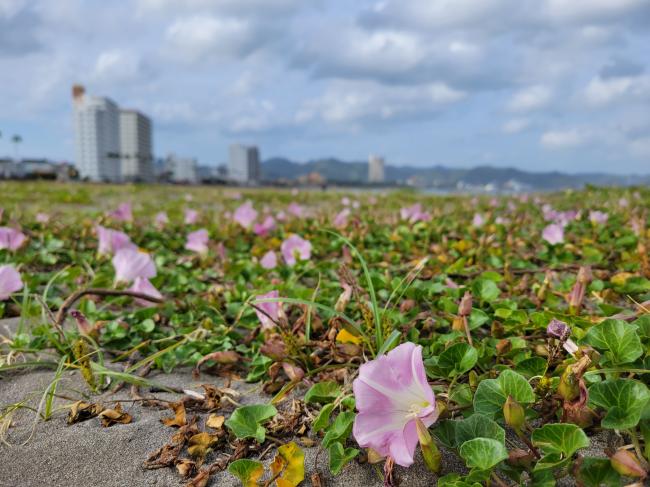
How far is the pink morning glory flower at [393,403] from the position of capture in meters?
0.96

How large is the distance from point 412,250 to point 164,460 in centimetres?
220

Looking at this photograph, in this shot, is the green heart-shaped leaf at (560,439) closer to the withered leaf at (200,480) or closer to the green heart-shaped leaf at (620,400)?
the green heart-shaped leaf at (620,400)

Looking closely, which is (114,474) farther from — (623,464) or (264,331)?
(623,464)

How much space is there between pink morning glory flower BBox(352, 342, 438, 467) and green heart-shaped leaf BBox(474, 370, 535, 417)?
0.50 ft

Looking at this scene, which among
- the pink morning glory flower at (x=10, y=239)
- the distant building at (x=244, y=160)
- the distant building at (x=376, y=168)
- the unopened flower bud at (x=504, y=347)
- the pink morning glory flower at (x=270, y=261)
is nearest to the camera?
the unopened flower bud at (x=504, y=347)

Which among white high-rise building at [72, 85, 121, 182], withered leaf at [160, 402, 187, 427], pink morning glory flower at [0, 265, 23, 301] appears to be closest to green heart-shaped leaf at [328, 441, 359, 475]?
withered leaf at [160, 402, 187, 427]

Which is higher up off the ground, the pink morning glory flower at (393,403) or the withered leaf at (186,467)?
the pink morning glory flower at (393,403)

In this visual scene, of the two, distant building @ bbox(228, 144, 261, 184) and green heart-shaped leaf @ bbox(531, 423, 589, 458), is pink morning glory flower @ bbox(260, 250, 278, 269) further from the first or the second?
distant building @ bbox(228, 144, 261, 184)

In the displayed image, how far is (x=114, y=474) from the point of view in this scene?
3.62ft

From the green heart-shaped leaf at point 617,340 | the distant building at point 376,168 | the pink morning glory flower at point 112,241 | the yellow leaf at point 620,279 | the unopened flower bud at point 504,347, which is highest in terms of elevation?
the distant building at point 376,168

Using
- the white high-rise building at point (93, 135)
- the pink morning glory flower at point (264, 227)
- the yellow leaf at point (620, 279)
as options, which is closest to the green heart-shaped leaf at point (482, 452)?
the yellow leaf at point (620, 279)

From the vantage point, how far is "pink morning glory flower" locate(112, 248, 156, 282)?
83.0 inches

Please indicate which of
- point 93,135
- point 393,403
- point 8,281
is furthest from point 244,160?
point 393,403

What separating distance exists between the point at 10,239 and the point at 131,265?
3.85 feet
